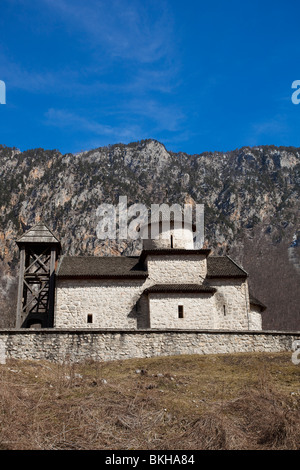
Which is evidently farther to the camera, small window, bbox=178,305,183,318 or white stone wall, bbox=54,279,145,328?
white stone wall, bbox=54,279,145,328

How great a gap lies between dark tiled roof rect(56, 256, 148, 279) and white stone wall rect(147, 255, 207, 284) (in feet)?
2.63

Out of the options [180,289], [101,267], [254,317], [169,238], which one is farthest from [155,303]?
[254,317]

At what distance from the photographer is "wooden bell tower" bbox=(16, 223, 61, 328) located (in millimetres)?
26500

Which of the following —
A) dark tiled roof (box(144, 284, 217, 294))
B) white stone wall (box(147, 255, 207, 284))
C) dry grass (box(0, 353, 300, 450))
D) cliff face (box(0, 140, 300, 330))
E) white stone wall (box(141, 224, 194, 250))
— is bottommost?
dry grass (box(0, 353, 300, 450))

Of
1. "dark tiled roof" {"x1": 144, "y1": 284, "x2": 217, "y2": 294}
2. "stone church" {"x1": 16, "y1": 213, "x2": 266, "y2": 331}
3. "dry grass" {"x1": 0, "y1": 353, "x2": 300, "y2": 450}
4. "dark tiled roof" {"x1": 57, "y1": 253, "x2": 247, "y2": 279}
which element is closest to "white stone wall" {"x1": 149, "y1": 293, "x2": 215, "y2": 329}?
"stone church" {"x1": 16, "y1": 213, "x2": 266, "y2": 331}

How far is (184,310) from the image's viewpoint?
25.1 metres

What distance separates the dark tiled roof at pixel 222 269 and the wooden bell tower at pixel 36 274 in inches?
401

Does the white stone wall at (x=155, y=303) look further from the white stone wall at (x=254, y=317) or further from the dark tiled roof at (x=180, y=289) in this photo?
the dark tiled roof at (x=180, y=289)

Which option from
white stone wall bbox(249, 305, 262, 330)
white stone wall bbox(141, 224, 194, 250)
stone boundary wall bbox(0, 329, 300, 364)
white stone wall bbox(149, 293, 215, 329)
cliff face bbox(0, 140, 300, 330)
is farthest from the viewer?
cliff face bbox(0, 140, 300, 330)

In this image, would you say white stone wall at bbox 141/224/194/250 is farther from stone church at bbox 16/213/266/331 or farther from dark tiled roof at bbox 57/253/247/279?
dark tiled roof at bbox 57/253/247/279

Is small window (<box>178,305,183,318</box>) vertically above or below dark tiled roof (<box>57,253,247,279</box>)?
below

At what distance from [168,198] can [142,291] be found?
91952 millimetres

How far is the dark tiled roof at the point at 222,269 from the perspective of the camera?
27.0 metres

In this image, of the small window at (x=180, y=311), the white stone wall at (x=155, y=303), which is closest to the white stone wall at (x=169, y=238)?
the white stone wall at (x=155, y=303)
